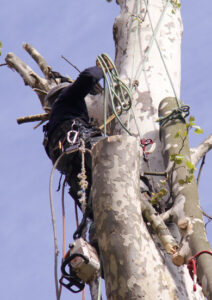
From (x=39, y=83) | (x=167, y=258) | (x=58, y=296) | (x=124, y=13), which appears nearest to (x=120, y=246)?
(x=167, y=258)

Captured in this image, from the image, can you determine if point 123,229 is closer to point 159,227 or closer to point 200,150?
point 159,227

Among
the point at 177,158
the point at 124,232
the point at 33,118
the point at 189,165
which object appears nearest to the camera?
the point at 124,232

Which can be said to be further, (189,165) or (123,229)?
(189,165)

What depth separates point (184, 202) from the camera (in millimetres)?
4613

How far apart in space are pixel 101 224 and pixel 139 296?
1.47 ft

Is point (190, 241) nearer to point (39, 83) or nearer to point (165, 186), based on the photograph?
point (165, 186)

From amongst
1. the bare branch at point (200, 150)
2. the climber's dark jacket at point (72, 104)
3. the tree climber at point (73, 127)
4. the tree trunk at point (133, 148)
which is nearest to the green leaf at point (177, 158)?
the tree trunk at point (133, 148)

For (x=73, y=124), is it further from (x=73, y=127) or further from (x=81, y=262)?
(x=81, y=262)

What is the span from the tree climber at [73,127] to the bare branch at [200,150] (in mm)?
680

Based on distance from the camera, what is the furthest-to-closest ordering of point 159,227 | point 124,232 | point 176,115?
point 176,115 → point 159,227 → point 124,232

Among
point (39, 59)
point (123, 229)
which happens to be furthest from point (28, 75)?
point (123, 229)

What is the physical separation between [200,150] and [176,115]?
0.28 m

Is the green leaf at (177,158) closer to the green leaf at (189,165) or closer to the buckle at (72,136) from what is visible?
the green leaf at (189,165)

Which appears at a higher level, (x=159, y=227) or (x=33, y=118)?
(x=33, y=118)
